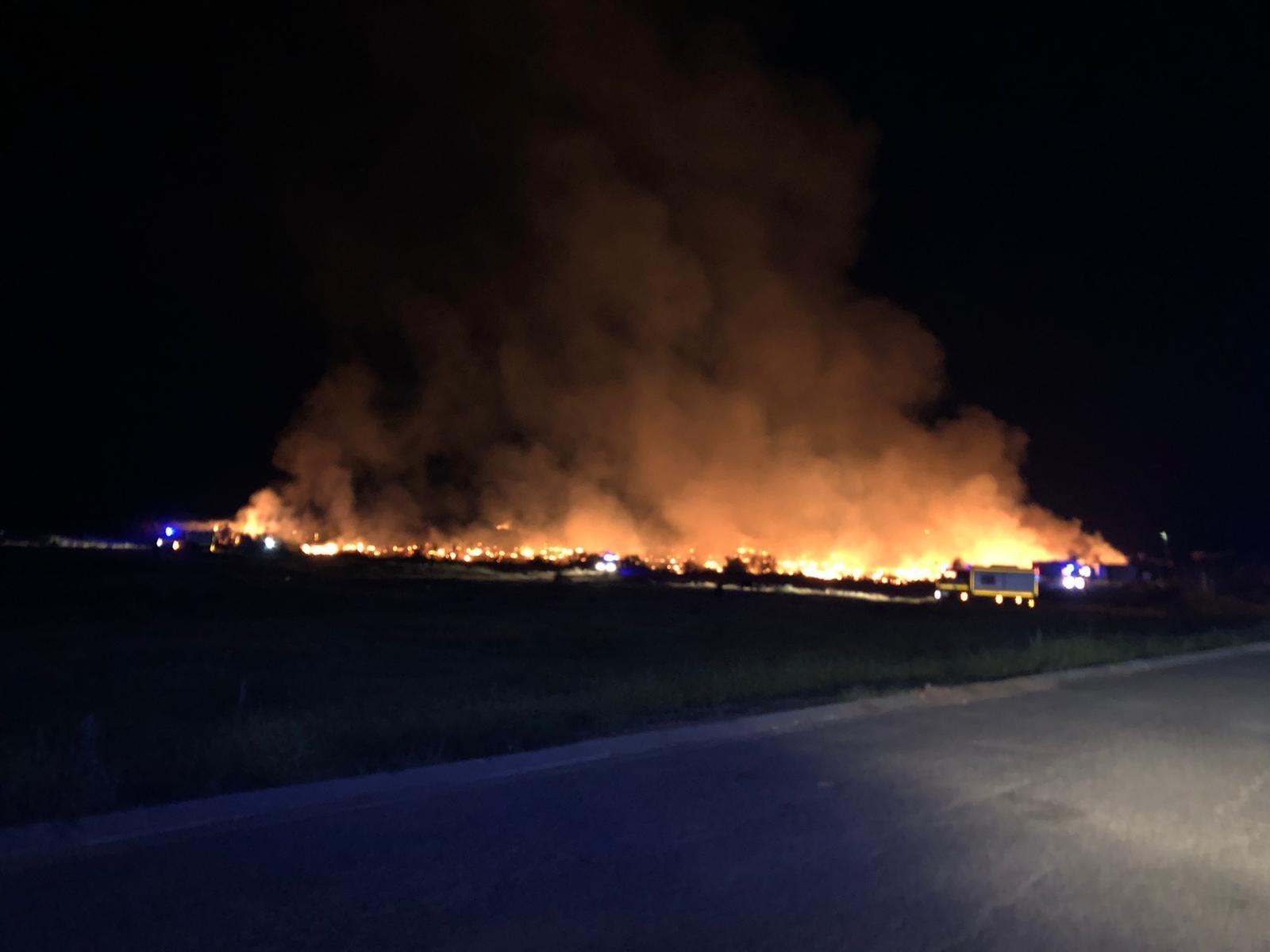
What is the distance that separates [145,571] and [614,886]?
5256 cm

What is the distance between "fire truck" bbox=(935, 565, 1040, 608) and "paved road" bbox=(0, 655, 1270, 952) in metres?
45.2

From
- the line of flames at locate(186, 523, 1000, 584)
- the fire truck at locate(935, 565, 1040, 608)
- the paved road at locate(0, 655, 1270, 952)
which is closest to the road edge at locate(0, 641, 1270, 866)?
the paved road at locate(0, 655, 1270, 952)

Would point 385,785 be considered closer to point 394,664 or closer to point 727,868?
point 727,868

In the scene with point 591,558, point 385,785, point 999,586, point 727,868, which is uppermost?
point 591,558

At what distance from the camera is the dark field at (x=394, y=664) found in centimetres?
1062

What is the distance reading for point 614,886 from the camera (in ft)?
23.4

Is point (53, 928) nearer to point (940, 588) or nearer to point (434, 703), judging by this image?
point (434, 703)

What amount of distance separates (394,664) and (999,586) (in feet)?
131

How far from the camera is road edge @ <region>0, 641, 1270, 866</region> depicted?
7996 mm

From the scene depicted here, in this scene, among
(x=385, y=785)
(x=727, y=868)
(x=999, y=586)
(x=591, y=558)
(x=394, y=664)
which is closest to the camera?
(x=727, y=868)

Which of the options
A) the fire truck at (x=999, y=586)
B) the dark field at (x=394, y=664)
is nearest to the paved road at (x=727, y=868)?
the dark field at (x=394, y=664)

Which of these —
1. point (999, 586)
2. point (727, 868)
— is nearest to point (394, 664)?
point (727, 868)

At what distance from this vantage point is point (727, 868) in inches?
297

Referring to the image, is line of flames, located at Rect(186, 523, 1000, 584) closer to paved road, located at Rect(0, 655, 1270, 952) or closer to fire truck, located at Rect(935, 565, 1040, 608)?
fire truck, located at Rect(935, 565, 1040, 608)
